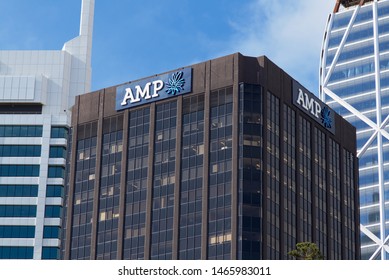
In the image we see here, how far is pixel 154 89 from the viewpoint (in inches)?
7544

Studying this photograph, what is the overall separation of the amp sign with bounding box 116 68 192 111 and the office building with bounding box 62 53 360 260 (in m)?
0.22

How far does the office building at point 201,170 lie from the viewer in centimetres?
17375

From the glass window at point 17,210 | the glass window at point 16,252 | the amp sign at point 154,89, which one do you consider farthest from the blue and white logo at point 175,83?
the glass window at point 16,252

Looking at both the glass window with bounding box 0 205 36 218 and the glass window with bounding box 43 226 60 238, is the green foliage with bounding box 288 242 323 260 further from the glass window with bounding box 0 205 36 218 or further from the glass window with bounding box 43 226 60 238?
the glass window with bounding box 0 205 36 218

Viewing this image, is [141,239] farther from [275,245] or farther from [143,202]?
[275,245]

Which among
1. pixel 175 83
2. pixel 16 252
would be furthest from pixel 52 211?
pixel 175 83

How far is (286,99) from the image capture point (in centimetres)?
18962

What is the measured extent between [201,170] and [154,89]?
2151cm

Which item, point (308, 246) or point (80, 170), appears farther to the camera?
point (80, 170)

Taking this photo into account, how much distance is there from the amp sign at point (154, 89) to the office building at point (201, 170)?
0.22 m

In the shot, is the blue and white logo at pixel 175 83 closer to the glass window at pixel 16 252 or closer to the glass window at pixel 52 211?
the glass window at pixel 52 211

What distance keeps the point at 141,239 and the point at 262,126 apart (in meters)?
28.9
